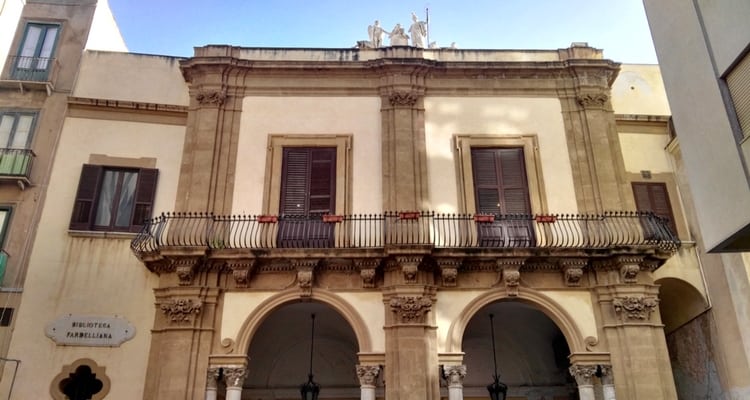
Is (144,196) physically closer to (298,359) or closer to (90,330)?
(90,330)

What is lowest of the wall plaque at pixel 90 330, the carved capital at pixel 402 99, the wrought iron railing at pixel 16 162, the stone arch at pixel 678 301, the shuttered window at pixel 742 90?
the wall plaque at pixel 90 330

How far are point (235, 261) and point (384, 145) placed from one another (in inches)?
171

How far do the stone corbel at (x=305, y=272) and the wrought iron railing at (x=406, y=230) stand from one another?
1.92ft

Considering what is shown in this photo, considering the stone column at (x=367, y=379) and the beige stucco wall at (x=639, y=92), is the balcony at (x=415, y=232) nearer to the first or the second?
the stone column at (x=367, y=379)

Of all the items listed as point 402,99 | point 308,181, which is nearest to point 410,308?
point 308,181

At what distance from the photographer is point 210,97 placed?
47.8ft


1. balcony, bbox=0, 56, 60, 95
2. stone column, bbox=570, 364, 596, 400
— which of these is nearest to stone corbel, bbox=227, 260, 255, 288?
balcony, bbox=0, 56, 60, 95

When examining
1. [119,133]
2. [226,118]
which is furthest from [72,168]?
[226,118]

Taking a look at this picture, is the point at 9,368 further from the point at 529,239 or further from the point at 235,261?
the point at 529,239

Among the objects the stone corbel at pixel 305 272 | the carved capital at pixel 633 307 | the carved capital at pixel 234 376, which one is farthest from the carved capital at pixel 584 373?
the carved capital at pixel 234 376

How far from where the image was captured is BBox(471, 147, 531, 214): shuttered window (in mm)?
13938

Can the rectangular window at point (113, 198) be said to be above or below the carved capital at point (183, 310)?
above

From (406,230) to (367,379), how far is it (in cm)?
314

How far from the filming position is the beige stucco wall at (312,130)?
1381 centimetres
